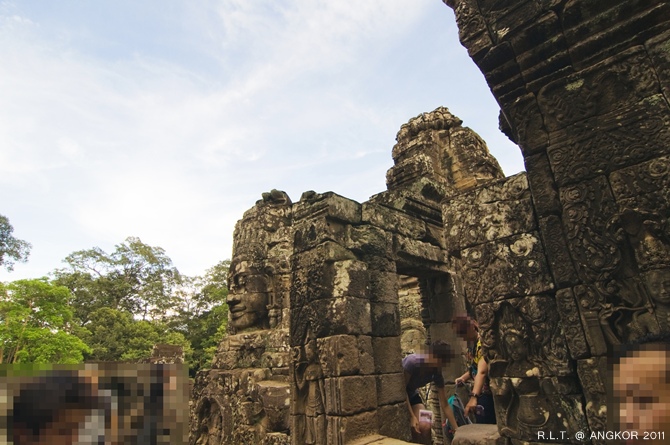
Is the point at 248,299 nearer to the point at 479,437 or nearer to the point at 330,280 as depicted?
the point at 330,280

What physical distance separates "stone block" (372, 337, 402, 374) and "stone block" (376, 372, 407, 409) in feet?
0.21

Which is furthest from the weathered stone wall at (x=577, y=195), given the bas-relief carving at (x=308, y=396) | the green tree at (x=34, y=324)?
the green tree at (x=34, y=324)

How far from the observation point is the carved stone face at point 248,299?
24.1 feet

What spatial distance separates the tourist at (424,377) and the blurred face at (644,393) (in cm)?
302

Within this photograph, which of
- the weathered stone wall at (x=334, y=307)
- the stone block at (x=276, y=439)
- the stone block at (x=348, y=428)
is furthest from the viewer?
the stone block at (x=276, y=439)

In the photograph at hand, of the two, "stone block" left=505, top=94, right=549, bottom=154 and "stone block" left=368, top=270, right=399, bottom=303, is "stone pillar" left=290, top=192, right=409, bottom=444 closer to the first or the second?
"stone block" left=368, top=270, right=399, bottom=303

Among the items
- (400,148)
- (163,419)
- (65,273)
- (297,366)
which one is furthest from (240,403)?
(65,273)

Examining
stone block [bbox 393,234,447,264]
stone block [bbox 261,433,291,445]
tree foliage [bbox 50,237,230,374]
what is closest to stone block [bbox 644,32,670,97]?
stone block [bbox 393,234,447,264]

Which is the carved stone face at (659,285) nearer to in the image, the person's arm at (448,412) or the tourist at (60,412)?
the tourist at (60,412)

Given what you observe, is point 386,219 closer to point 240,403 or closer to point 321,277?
point 321,277

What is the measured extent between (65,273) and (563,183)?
1403 inches

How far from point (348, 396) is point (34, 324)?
48.8 ft

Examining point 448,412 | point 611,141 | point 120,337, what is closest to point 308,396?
point 448,412

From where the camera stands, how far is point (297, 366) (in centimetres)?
416
